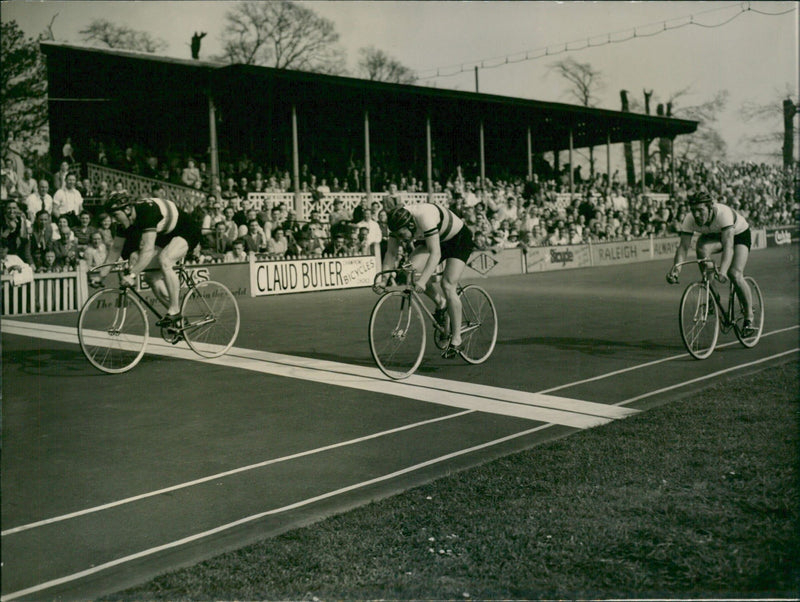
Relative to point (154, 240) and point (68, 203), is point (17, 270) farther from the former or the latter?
point (154, 240)

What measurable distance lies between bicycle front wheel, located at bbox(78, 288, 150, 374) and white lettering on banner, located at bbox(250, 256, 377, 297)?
9967 millimetres

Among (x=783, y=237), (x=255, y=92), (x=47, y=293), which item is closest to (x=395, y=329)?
(x=47, y=293)

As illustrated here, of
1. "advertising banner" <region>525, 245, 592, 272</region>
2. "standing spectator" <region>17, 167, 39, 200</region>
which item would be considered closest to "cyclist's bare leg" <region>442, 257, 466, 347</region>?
"standing spectator" <region>17, 167, 39, 200</region>

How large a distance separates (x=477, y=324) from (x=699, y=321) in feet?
8.62

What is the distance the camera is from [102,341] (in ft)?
32.5

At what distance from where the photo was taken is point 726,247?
9680 mm

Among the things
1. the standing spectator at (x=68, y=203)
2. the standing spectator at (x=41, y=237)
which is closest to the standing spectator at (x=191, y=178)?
the standing spectator at (x=68, y=203)

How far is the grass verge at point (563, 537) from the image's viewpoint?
11.8 ft

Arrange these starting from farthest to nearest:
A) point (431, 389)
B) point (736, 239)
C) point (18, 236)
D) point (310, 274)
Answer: point (310, 274), point (18, 236), point (736, 239), point (431, 389)

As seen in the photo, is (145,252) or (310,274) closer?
(145,252)

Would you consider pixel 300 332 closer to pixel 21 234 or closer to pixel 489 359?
pixel 489 359

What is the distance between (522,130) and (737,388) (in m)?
32.8

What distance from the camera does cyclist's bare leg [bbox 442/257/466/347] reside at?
8930 millimetres

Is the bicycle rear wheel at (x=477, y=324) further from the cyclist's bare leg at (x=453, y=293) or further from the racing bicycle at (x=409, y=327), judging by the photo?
the cyclist's bare leg at (x=453, y=293)
